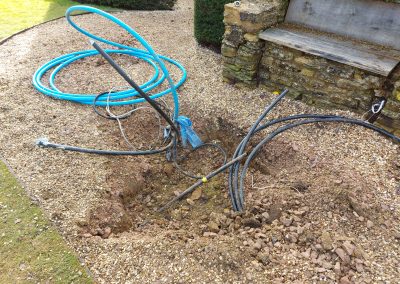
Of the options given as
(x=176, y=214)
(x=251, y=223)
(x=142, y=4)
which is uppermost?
(x=142, y=4)

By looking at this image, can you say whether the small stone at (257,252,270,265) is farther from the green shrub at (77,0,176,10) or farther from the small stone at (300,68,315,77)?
the green shrub at (77,0,176,10)

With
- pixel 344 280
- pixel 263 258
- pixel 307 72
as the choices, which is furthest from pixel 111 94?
pixel 344 280

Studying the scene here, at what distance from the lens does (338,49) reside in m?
4.11

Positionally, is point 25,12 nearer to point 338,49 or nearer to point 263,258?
point 338,49

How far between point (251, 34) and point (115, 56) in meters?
2.93

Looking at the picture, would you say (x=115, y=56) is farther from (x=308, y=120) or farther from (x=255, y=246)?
(x=255, y=246)

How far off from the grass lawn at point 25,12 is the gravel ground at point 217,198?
2.68 metres

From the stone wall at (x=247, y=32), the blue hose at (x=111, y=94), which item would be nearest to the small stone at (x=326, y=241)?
the blue hose at (x=111, y=94)

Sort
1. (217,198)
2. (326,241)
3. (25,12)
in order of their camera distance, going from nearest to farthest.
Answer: (326,241)
(217,198)
(25,12)

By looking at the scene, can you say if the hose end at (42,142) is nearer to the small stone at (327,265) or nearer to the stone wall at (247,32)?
the stone wall at (247,32)

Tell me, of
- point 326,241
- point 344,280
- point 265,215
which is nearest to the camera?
point 344,280

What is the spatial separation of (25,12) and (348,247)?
347 inches

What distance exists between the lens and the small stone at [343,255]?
2729 mm

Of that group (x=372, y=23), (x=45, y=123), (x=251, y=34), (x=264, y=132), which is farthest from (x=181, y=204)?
(x=372, y=23)
